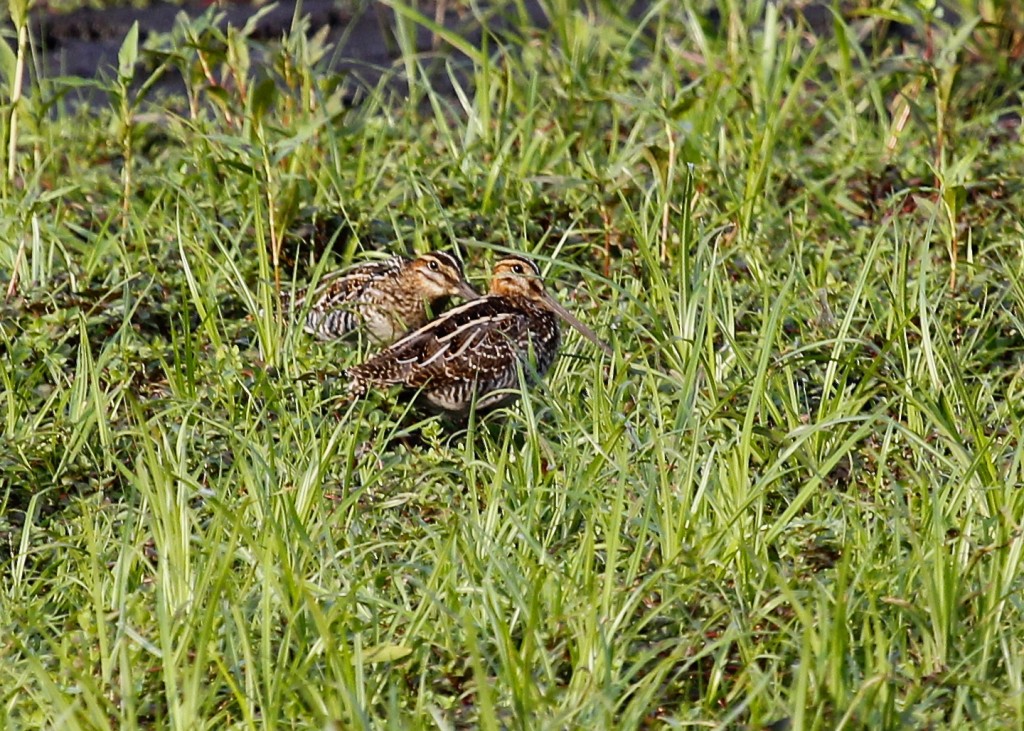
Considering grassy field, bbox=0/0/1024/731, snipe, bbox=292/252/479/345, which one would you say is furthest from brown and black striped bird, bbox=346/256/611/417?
snipe, bbox=292/252/479/345

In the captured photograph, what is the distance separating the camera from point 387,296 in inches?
229

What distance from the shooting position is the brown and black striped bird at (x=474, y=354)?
522 centimetres

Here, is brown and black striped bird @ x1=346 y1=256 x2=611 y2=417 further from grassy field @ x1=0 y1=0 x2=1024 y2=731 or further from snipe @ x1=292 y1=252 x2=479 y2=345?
snipe @ x1=292 y1=252 x2=479 y2=345

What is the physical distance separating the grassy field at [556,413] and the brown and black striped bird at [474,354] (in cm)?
11

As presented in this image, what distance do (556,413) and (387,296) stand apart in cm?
114

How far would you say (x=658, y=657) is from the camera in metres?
3.66

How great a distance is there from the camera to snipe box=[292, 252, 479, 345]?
19.0 feet

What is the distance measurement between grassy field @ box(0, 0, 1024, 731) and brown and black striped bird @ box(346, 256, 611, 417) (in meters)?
0.11

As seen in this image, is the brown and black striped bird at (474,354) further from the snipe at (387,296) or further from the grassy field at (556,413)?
the snipe at (387,296)

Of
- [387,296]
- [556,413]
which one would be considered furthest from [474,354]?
[387,296]

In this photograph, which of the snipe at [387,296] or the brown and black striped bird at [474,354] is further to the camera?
the snipe at [387,296]

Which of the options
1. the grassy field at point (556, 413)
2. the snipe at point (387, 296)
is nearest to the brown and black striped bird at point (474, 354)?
the grassy field at point (556, 413)

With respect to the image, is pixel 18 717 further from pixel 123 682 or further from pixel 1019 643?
pixel 1019 643

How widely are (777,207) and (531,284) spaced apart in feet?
4.33
